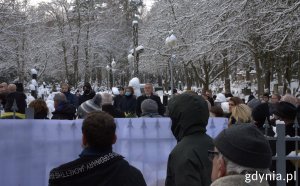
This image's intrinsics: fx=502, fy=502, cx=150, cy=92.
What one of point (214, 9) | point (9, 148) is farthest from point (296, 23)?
point (9, 148)

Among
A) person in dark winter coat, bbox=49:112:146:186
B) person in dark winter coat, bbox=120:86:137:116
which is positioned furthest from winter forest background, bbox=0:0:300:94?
person in dark winter coat, bbox=49:112:146:186

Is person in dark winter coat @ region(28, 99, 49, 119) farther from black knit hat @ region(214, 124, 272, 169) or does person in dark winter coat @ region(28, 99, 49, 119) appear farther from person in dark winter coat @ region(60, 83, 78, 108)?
black knit hat @ region(214, 124, 272, 169)

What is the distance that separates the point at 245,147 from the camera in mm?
2428

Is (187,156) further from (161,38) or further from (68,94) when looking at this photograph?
(161,38)

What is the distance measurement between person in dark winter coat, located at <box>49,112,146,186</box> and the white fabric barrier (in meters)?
2.45

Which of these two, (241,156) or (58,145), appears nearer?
(241,156)

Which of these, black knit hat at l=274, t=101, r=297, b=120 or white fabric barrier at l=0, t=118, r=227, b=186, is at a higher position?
black knit hat at l=274, t=101, r=297, b=120

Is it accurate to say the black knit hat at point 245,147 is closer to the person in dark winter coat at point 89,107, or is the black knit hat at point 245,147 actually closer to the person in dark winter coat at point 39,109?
the person in dark winter coat at point 89,107

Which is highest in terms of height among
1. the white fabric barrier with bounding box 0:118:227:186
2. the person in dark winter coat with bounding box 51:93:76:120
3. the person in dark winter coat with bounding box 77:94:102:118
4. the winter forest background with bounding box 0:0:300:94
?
the winter forest background with bounding box 0:0:300:94

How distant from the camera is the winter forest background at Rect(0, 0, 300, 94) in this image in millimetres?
16016

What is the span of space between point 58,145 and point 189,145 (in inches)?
95.6

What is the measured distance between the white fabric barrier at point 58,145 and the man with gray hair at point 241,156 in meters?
3.13

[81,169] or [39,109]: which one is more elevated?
[39,109]

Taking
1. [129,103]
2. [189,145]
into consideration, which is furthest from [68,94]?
[189,145]
